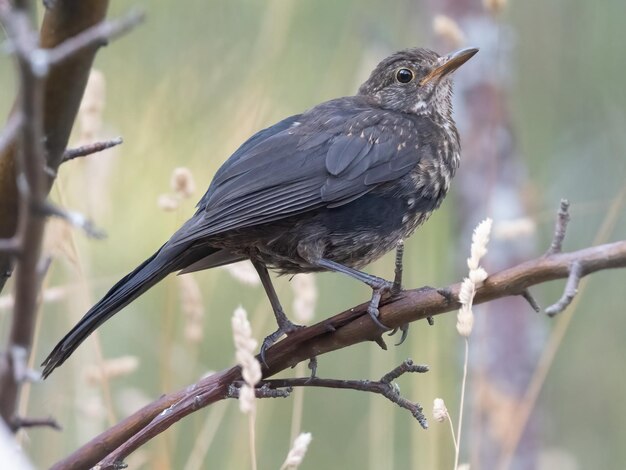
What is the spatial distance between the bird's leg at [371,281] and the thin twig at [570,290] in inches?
18.8

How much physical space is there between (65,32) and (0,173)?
0.33 m

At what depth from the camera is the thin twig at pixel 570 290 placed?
139 centimetres

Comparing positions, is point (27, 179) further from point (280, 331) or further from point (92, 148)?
point (280, 331)

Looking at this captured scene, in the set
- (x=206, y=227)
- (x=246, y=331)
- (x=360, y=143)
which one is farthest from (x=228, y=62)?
(x=246, y=331)

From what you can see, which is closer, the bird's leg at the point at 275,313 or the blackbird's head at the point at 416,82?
the bird's leg at the point at 275,313

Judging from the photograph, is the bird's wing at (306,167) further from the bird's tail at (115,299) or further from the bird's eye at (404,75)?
the bird's eye at (404,75)

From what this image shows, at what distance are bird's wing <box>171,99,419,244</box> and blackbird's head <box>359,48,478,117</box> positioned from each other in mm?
284

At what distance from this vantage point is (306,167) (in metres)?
2.82

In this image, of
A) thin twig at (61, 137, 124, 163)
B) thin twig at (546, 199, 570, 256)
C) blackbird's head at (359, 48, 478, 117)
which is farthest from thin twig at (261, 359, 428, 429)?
blackbird's head at (359, 48, 478, 117)

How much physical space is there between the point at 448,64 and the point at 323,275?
244cm

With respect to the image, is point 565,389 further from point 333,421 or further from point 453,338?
point 453,338

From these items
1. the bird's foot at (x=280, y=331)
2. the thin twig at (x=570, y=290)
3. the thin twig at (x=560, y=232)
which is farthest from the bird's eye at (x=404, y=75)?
the thin twig at (x=570, y=290)

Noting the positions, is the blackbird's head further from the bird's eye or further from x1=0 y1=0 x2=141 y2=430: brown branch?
x1=0 y1=0 x2=141 y2=430: brown branch

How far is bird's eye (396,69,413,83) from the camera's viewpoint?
3453 mm
